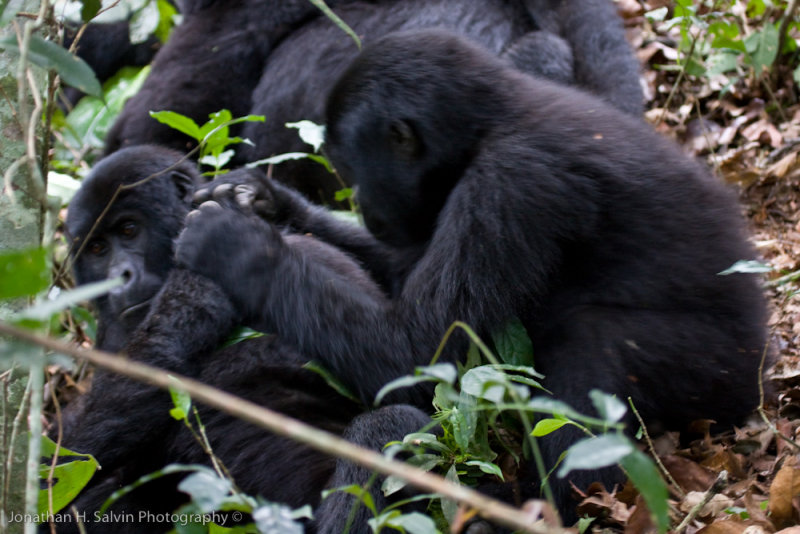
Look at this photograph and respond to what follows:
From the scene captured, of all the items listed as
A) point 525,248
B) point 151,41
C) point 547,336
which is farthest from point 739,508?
point 151,41

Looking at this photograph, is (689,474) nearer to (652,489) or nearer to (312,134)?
(652,489)

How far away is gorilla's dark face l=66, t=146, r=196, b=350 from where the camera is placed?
12.4 ft

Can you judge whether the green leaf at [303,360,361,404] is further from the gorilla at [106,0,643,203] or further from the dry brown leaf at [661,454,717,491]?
the gorilla at [106,0,643,203]

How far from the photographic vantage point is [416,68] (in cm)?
338

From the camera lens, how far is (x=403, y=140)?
3.39m

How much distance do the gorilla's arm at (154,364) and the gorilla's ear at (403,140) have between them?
0.90m

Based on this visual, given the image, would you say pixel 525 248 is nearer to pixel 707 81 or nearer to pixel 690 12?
pixel 690 12

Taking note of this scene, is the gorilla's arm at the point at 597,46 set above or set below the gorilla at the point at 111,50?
above

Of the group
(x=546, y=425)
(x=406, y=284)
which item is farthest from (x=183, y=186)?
(x=546, y=425)

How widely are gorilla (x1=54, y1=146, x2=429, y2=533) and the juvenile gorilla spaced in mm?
175

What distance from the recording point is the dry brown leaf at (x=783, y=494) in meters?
2.66

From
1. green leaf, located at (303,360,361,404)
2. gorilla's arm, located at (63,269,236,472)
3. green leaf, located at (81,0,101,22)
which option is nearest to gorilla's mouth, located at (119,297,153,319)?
gorilla's arm, located at (63,269,236,472)

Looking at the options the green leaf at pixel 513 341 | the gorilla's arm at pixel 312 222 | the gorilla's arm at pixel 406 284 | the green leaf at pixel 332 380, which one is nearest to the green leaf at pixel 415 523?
the gorilla's arm at pixel 406 284

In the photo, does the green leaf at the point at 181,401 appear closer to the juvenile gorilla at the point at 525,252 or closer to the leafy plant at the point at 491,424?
the leafy plant at the point at 491,424
